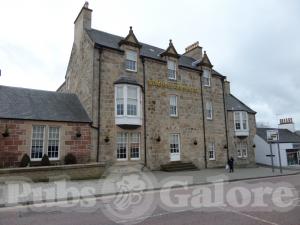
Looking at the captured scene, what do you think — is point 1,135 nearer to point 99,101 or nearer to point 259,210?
point 99,101

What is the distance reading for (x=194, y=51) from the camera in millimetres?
31297

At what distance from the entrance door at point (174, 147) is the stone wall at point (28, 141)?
7966mm

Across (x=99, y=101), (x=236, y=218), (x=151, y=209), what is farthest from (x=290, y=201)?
(x=99, y=101)

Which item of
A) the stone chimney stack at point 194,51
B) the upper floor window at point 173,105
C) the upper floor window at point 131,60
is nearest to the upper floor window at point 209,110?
the upper floor window at point 173,105

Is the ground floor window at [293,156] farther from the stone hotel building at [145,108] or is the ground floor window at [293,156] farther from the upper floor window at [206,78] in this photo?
→ the upper floor window at [206,78]

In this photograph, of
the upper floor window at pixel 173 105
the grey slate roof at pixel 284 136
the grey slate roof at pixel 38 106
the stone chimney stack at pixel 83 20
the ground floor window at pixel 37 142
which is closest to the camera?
the grey slate roof at pixel 38 106

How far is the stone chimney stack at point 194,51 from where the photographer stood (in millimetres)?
30705

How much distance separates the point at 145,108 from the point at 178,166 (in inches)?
238

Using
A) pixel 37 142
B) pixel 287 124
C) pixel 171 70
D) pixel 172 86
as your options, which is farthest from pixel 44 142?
pixel 287 124

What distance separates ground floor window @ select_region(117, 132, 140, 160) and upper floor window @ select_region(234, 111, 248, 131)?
13.6 metres

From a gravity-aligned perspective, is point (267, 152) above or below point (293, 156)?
above

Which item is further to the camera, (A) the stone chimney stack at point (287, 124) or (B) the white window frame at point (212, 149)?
(A) the stone chimney stack at point (287, 124)

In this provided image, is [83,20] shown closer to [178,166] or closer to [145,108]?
[145,108]

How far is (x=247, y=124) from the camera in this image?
2917 cm
